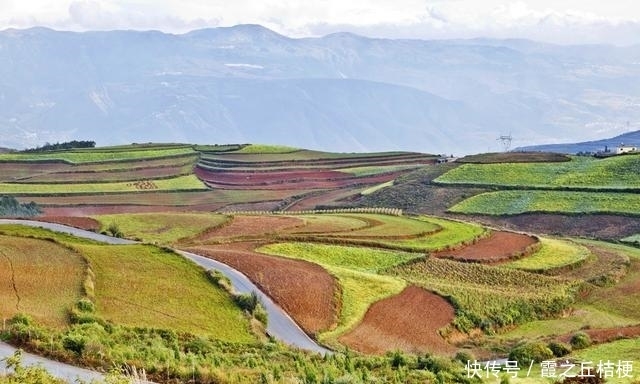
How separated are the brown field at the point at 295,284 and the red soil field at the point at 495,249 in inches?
629

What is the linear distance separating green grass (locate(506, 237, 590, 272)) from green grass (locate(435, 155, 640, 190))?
109ft

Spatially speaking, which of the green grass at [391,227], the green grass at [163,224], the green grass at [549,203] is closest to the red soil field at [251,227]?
the green grass at [163,224]

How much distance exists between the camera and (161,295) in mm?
40469

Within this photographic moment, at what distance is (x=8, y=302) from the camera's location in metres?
34.5

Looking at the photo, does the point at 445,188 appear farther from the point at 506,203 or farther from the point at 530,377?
the point at 530,377

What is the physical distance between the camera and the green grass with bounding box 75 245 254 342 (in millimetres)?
36156

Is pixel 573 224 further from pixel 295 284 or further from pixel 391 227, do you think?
pixel 295 284

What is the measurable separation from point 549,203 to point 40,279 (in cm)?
7266

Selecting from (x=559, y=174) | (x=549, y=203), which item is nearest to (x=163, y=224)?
(x=549, y=203)

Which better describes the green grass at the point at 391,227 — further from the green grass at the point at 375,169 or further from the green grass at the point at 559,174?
the green grass at the point at 375,169

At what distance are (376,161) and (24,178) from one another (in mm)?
64050

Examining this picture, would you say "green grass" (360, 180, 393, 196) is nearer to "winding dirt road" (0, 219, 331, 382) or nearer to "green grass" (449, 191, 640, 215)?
"green grass" (449, 191, 640, 215)

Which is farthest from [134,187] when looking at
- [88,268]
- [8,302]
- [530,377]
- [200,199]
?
[530,377]

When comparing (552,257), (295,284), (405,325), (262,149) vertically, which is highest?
(262,149)
